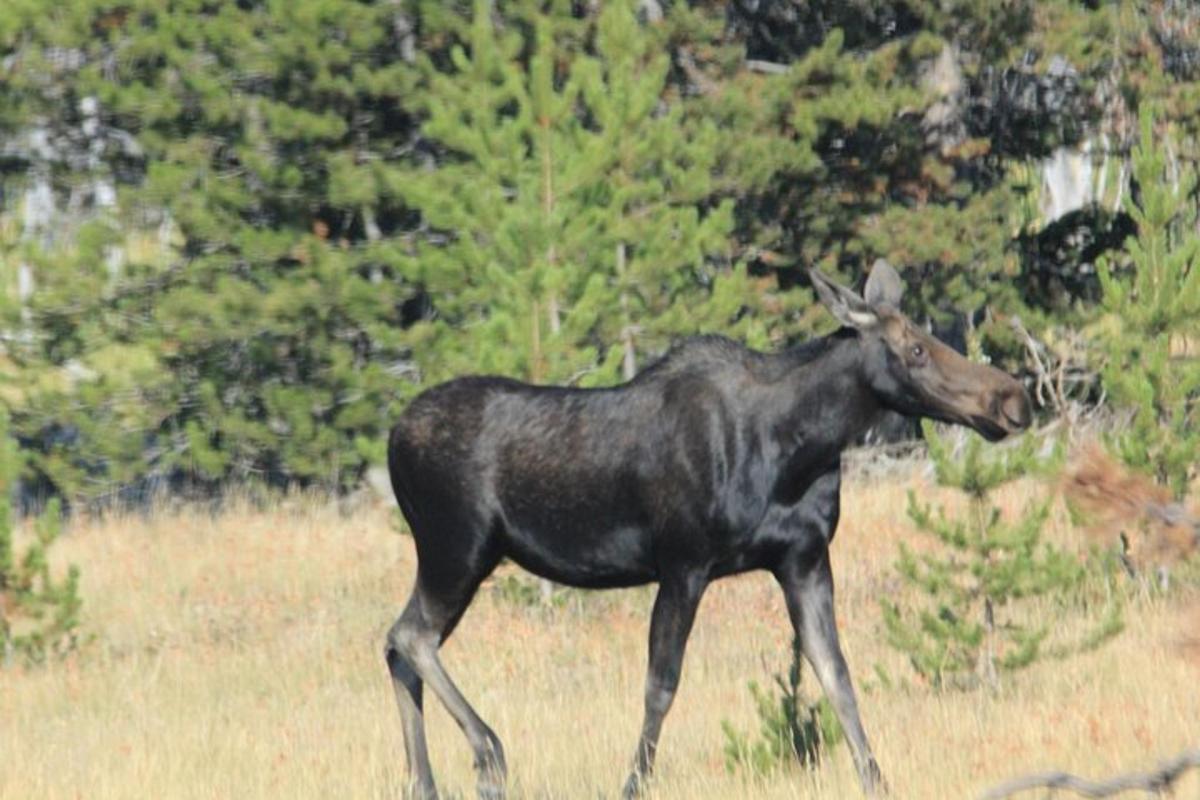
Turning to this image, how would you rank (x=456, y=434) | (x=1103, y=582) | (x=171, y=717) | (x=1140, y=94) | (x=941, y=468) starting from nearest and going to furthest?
(x=456, y=434), (x=941, y=468), (x=171, y=717), (x=1103, y=582), (x=1140, y=94)

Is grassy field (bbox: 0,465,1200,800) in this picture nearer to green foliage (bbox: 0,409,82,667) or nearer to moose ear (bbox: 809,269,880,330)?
green foliage (bbox: 0,409,82,667)

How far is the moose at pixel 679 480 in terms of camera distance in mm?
8547

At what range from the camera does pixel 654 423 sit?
29.2ft

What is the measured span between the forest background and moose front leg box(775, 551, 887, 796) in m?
9.81

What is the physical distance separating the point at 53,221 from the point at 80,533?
347 centimetres

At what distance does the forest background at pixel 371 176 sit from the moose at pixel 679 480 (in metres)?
9.04

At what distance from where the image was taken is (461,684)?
41.7ft

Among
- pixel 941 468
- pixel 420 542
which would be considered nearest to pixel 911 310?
pixel 941 468

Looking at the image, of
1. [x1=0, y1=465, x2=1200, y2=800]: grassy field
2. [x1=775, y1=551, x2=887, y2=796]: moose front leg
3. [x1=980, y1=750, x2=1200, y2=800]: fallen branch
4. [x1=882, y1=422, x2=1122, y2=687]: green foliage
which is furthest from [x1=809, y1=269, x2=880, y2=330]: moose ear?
[x1=980, y1=750, x2=1200, y2=800]: fallen branch

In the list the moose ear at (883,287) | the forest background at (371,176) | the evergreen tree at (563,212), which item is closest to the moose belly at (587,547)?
the moose ear at (883,287)

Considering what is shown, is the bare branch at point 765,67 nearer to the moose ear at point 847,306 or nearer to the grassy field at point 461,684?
the grassy field at point 461,684

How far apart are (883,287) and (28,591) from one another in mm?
7061

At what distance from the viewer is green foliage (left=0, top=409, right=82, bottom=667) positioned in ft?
43.1

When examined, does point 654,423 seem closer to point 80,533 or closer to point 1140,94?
point 80,533
